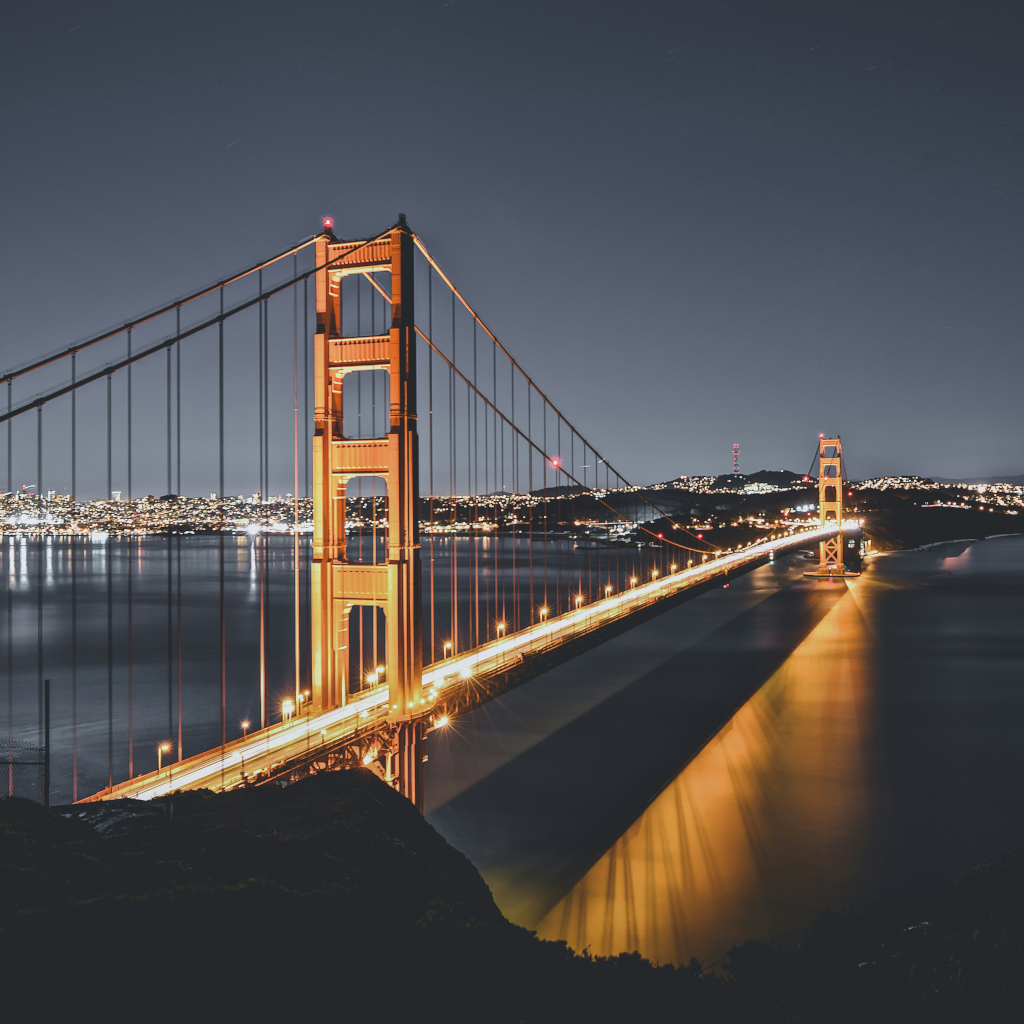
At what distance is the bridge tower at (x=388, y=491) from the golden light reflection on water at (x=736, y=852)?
3385 millimetres

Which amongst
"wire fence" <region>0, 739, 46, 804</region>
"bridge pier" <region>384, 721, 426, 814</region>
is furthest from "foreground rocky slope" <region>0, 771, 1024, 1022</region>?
"wire fence" <region>0, 739, 46, 804</region>

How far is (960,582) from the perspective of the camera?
67.8 m

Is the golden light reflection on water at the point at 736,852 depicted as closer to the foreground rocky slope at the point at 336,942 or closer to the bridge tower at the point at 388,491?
the foreground rocky slope at the point at 336,942

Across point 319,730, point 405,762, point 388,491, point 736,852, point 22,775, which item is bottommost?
point 736,852

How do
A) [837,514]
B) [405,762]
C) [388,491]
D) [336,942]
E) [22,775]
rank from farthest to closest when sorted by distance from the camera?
1. [837,514]
2. [22,775]
3. [388,491]
4. [405,762]
5. [336,942]

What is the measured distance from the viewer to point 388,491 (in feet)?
40.3

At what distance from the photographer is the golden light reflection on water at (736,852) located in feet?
35.3

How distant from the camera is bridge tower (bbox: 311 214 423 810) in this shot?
12.0 meters

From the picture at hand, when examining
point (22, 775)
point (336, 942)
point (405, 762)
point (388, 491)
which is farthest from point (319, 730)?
point (22, 775)

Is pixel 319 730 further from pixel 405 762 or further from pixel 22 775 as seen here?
pixel 22 775

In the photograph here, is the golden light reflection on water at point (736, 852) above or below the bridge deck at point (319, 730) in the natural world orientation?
below

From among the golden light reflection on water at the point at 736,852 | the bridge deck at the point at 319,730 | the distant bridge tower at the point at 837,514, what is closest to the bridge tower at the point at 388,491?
the bridge deck at the point at 319,730

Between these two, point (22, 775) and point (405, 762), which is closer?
point (405, 762)

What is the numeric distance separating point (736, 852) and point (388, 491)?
8493 mm
